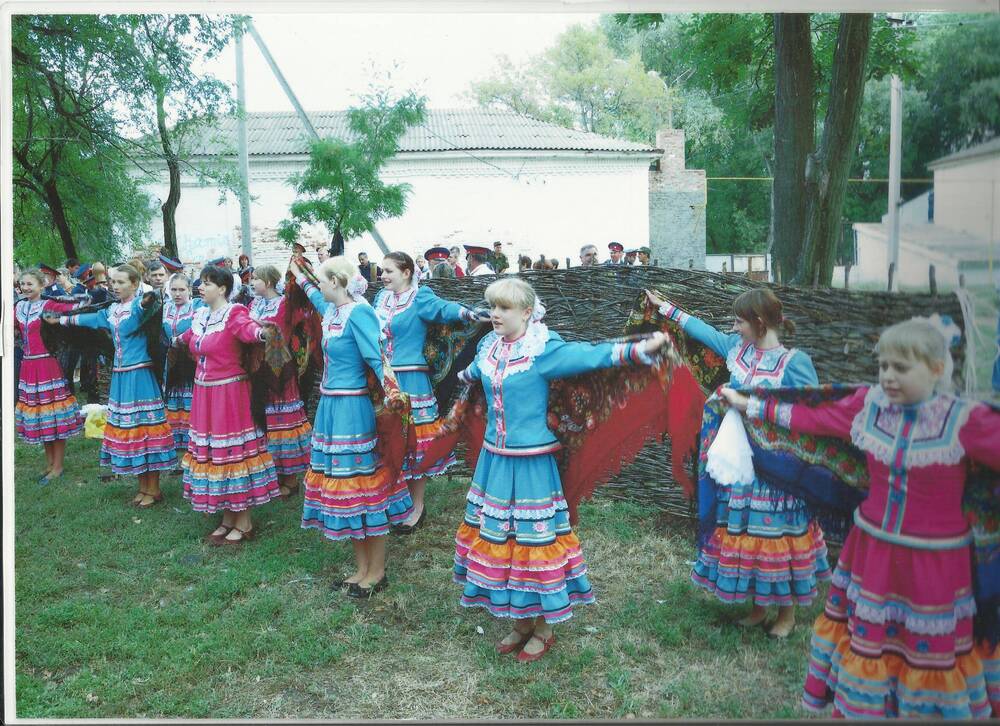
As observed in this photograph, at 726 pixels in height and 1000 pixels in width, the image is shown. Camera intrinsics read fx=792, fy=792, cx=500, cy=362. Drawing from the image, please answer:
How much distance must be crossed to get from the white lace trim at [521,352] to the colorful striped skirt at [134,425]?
11.6 feet

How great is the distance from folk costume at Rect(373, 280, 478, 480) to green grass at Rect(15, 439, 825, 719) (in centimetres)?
86

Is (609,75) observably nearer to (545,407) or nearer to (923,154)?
(923,154)

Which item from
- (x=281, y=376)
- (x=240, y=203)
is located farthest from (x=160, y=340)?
(x=240, y=203)

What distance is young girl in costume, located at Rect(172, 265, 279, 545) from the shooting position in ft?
17.0

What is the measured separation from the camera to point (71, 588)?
189 inches

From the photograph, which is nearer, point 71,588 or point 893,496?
point 893,496

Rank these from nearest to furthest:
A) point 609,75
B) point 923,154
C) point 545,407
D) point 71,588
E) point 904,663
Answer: point 904,663 → point 545,407 → point 923,154 → point 71,588 → point 609,75

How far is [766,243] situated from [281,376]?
12.0ft

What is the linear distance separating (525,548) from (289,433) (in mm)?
3351

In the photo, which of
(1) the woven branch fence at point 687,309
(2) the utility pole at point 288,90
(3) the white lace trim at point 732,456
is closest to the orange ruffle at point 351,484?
(1) the woven branch fence at point 687,309

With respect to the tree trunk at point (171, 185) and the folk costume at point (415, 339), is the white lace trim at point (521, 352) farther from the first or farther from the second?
the tree trunk at point (171, 185)

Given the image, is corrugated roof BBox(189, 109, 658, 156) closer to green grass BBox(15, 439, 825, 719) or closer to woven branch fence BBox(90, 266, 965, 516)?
woven branch fence BBox(90, 266, 965, 516)

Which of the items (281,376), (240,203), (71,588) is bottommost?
(71,588)

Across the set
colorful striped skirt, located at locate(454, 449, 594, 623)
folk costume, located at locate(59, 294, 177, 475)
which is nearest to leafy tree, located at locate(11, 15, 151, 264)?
folk costume, located at locate(59, 294, 177, 475)
